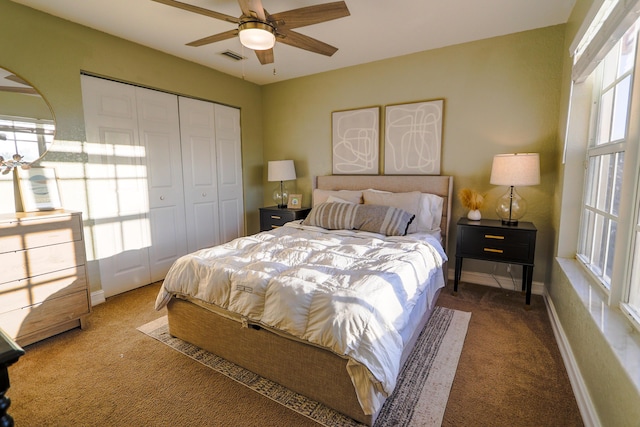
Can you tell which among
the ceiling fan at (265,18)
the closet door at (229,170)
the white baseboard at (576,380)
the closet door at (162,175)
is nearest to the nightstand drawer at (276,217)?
the closet door at (229,170)

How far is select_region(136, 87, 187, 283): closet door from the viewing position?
132 inches

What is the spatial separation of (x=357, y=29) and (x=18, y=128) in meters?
2.89

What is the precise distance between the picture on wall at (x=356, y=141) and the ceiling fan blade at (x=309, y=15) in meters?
1.81

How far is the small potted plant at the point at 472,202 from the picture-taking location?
3.08 meters

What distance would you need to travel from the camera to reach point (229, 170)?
4277mm

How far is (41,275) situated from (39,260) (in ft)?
0.36

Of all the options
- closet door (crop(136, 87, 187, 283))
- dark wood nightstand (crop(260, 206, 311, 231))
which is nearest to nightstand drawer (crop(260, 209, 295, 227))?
dark wood nightstand (crop(260, 206, 311, 231))

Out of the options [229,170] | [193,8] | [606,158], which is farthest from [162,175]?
[606,158]

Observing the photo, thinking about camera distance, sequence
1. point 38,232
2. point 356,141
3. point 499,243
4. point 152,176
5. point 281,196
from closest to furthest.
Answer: point 38,232 → point 499,243 → point 152,176 → point 356,141 → point 281,196

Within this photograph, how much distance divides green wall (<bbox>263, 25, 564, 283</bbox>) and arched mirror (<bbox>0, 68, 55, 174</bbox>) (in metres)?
2.89

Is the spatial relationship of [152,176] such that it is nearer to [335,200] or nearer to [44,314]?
[44,314]

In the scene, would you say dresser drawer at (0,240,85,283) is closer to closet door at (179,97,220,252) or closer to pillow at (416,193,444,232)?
closet door at (179,97,220,252)

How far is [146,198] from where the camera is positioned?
3.40 metres

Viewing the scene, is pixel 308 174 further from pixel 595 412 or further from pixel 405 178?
pixel 595 412
